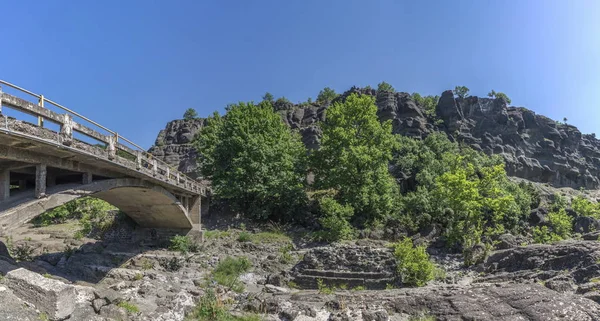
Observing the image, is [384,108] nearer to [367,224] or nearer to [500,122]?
[500,122]

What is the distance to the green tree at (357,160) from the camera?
89.7 feet

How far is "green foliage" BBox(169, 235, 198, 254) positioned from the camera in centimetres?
2216

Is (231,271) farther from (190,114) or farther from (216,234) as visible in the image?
(190,114)

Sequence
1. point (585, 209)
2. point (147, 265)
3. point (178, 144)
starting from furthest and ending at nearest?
1. point (178, 144)
2. point (585, 209)
3. point (147, 265)

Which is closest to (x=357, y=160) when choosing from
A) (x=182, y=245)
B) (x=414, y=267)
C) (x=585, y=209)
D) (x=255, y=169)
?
(x=255, y=169)

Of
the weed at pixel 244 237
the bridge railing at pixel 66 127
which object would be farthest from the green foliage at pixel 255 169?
the bridge railing at pixel 66 127

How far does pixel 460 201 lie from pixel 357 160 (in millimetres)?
8231

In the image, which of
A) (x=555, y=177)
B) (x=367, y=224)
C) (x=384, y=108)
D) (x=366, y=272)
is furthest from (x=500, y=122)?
(x=366, y=272)

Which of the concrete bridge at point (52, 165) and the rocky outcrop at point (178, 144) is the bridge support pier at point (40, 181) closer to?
the concrete bridge at point (52, 165)

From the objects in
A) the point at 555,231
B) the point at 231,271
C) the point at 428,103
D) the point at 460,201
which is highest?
the point at 428,103

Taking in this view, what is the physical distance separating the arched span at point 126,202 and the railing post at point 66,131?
179 centimetres

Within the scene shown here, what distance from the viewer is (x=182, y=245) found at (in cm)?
2222

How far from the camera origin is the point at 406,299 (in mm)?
12609

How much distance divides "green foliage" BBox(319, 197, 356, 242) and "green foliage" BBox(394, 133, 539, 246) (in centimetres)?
543
